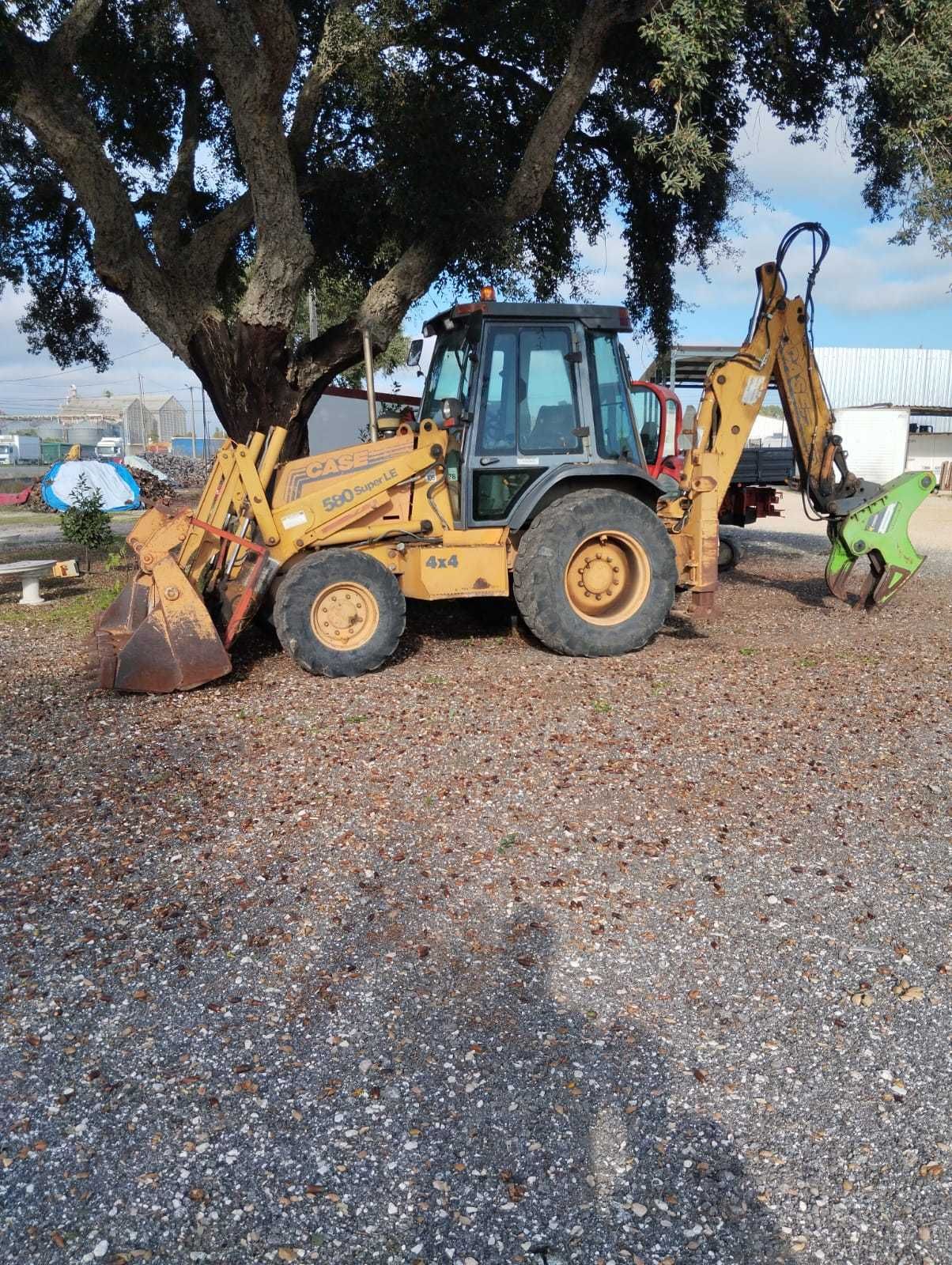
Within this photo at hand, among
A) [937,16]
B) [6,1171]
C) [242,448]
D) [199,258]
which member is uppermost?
[937,16]

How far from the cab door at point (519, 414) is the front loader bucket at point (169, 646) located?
2250mm

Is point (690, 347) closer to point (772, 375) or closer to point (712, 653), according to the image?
point (772, 375)

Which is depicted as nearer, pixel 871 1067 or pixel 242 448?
pixel 871 1067

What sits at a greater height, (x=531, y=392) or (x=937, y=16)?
(x=937, y=16)

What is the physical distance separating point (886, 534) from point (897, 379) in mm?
35868

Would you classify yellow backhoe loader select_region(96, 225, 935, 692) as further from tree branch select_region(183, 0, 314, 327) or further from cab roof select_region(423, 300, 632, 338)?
tree branch select_region(183, 0, 314, 327)

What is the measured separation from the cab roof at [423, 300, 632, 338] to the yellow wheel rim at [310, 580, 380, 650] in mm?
2343

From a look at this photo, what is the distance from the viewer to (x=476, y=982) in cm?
363

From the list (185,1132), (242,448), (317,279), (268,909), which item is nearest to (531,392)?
(242,448)

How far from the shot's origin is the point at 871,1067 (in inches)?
124

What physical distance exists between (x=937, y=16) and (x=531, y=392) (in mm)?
5249

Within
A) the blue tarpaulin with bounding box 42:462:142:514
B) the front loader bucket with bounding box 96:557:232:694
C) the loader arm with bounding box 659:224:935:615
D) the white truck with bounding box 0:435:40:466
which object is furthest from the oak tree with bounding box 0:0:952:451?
the white truck with bounding box 0:435:40:466

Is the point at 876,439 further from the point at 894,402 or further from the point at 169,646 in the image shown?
the point at 169,646

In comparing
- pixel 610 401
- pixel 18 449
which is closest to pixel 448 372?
pixel 610 401
